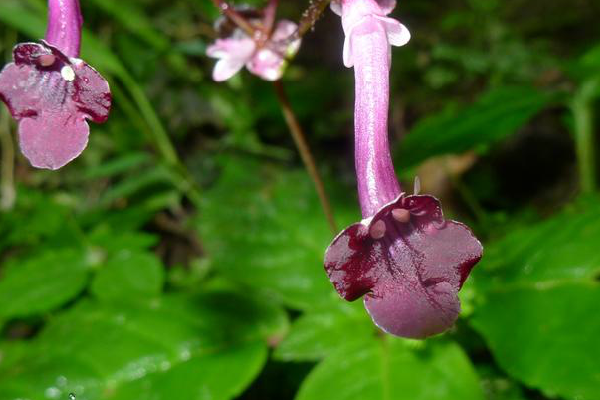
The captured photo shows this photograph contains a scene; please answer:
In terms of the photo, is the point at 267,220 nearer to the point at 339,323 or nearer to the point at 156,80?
the point at 339,323

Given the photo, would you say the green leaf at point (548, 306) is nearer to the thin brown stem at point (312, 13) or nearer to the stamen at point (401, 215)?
the stamen at point (401, 215)

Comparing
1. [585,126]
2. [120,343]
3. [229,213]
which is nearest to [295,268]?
[229,213]

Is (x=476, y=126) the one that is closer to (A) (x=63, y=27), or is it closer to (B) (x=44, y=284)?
(A) (x=63, y=27)

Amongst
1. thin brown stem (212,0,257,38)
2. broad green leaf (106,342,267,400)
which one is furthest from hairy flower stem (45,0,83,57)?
broad green leaf (106,342,267,400)

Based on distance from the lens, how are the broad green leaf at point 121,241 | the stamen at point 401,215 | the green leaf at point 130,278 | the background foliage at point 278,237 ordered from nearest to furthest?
1. the stamen at point 401,215
2. the background foliage at point 278,237
3. the green leaf at point 130,278
4. the broad green leaf at point 121,241

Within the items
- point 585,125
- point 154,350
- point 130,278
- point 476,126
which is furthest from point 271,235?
point 585,125

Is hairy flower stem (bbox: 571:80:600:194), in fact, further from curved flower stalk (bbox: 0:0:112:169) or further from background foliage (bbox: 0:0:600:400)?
curved flower stalk (bbox: 0:0:112:169)

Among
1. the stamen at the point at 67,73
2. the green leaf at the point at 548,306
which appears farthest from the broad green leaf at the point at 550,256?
the stamen at the point at 67,73
